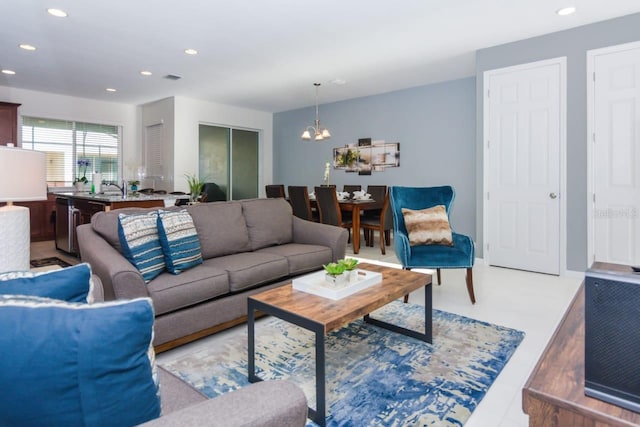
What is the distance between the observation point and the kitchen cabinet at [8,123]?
5.89 meters

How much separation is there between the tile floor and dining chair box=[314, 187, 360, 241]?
2.00 feet

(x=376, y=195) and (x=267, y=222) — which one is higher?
(x=376, y=195)

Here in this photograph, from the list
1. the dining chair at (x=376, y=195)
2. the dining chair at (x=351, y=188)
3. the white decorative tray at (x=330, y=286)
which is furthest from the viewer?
the dining chair at (x=351, y=188)

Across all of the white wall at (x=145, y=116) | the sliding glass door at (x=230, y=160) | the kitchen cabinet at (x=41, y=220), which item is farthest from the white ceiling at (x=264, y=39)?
the kitchen cabinet at (x=41, y=220)

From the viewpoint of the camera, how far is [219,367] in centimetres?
213

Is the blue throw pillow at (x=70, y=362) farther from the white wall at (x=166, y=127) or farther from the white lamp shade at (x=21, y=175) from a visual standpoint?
the white wall at (x=166, y=127)

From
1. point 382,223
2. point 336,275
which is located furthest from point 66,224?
point 336,275

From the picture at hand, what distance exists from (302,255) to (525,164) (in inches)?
112

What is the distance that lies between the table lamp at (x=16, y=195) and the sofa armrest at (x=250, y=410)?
1.51 meters

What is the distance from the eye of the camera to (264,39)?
4.11 m

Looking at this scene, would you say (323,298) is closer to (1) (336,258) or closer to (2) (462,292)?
(1) (336,258)

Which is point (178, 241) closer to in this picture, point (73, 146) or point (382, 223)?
point (382, 223)

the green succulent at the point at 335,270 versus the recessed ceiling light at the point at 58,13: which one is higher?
the recessed ceiling light at the point at 58,13

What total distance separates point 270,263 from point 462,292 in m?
1.84
